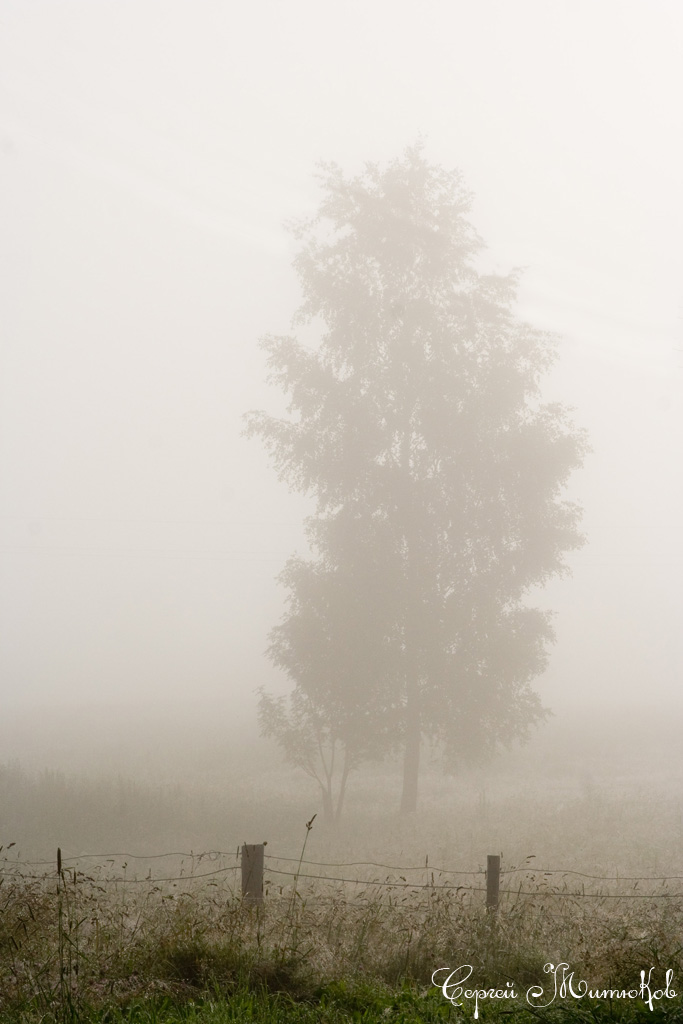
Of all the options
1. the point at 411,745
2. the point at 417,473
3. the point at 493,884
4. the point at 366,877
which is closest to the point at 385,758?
the point at 411,745

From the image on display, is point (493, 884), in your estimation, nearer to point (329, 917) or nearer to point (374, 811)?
point (329, 917)

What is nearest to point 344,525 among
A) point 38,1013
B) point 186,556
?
point 38,1013

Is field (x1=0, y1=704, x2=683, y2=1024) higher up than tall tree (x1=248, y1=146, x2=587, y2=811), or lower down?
lower down

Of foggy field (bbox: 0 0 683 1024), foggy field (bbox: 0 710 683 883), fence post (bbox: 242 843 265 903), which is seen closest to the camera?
foggy field (bbox: 0 0 683 1024)

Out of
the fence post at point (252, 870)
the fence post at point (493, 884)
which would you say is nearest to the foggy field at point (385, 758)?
the fence post at point (493, 884)

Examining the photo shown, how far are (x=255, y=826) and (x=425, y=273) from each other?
14.1m

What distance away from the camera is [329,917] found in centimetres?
781

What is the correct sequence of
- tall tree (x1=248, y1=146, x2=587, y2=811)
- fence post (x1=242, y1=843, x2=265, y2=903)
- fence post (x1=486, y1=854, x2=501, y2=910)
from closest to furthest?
fence post (x1=242, y1=843, x2=265, y2=903) < fence post (x1=486, y1=854, x2=501, y2=910) < tall tree (x1=248, y1=146, x2=587, y2=811)

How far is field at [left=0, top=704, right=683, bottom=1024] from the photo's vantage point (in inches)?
229

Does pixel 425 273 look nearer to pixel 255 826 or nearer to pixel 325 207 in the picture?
pixel 325 207
